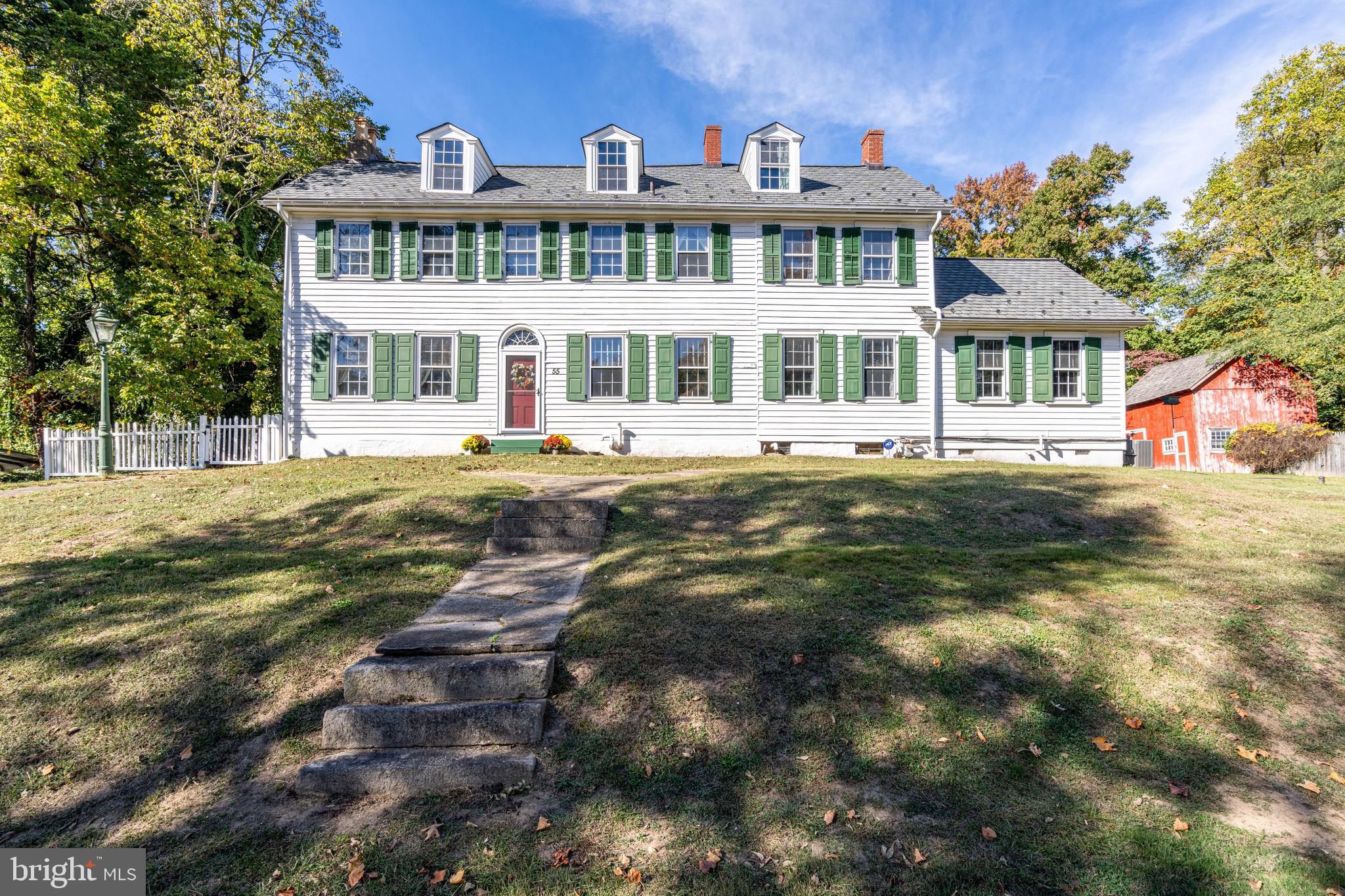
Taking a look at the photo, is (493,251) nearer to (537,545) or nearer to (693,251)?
(693,251)

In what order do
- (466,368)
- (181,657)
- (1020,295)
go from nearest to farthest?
1. (181,657)
2. (466,368)
3. (1020,295)

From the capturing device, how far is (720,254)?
51.9ft

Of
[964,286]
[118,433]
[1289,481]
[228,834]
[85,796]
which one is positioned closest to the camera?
[228,834]

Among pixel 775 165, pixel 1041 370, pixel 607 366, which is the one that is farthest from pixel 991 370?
pixel 607 366

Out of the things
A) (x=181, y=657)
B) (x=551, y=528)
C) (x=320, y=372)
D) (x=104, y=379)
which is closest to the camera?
(x=181, y=657)

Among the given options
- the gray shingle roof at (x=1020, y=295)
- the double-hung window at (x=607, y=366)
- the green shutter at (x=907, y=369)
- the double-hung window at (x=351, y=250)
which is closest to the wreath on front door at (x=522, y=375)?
the double-hung window at (x=607, y=366)

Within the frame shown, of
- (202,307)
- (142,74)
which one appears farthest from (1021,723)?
(142,74)

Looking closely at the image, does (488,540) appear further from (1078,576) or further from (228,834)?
(1078,576)

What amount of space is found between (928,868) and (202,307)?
19.9m

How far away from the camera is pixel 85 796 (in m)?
3.13

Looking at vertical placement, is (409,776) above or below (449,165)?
below

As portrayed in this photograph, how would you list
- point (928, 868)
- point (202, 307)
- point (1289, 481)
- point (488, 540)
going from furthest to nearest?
point (202, 307) → point (1289, 481) → point (488, 540) → point (928, 868)

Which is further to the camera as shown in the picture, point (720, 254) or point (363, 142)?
point (363, 142)

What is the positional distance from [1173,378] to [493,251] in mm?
26624
